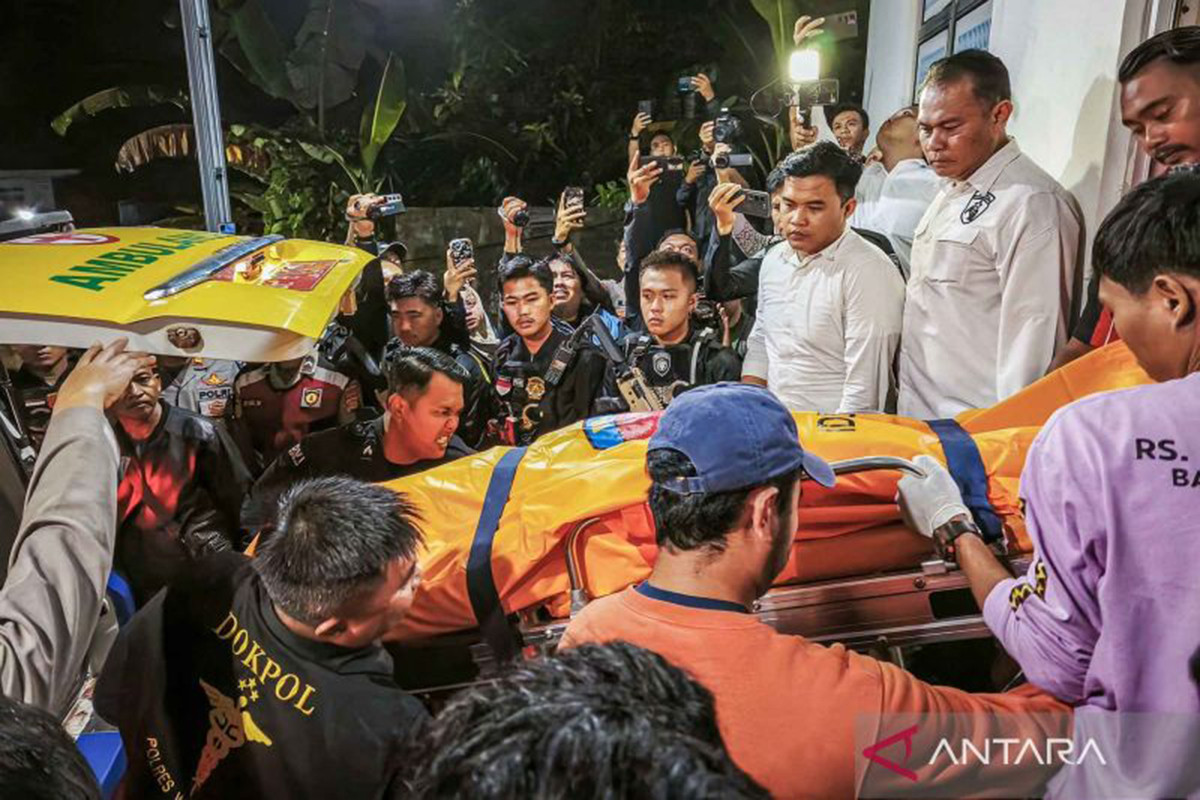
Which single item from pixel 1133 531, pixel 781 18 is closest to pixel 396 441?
pixel 1133 531

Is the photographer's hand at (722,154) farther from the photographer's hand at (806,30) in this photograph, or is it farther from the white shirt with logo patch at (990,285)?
the white shirt with logo patch at (990,285)

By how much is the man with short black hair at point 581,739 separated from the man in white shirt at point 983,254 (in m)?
1.91

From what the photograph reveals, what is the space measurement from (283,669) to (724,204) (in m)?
2.81

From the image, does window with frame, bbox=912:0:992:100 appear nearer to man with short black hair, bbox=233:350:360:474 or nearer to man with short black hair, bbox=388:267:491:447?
man with short black hair, bbox=388:267:491:447

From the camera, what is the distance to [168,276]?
4.87 ft

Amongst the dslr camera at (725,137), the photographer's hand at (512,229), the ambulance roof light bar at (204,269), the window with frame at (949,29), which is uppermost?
the window with frame at (949,29)

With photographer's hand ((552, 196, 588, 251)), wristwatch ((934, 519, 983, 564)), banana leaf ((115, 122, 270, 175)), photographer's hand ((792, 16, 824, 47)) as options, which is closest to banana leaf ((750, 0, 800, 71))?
photographer's hand ((792, 16, 824, 47))

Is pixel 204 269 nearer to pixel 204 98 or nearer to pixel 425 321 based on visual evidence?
pixel 204 98

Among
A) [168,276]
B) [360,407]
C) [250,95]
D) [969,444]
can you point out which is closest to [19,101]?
[250,95]

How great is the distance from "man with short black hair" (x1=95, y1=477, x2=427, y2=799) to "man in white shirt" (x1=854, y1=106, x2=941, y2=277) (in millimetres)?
2479

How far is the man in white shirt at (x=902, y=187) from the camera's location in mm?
3439

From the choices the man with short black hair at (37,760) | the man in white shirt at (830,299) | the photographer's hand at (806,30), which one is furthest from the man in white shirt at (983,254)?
the photographer's hand at (806,30)

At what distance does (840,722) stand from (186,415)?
248 centimetres

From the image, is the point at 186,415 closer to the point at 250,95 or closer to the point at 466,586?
the point at 466,586
